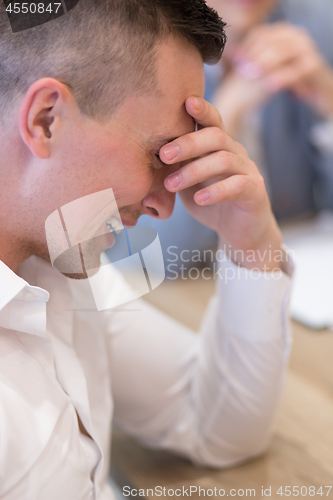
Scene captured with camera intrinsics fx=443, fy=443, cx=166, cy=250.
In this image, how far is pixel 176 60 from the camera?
38 centimetres

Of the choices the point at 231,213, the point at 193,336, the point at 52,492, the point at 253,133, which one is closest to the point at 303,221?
the point at 253,133

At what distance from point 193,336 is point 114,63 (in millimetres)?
484

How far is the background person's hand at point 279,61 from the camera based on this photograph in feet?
2.54

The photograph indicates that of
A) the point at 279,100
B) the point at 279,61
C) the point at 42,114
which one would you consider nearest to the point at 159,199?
the point at 42,114

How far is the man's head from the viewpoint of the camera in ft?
1.13

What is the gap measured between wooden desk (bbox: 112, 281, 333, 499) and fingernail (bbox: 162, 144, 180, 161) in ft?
Result: 1.30

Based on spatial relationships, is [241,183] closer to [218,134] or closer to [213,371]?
[218,134]

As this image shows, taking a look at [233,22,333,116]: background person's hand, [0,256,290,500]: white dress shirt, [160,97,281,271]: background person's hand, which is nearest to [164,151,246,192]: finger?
[160,97,281,271]: background person's hand

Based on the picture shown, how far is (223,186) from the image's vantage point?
1.53 ft

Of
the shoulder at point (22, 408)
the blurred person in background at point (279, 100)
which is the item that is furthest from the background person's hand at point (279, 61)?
the shoulder at point (22, 408)

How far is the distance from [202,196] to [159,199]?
0.05 m

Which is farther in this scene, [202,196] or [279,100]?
[279,100]

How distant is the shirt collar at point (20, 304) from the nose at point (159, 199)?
0.42 ft

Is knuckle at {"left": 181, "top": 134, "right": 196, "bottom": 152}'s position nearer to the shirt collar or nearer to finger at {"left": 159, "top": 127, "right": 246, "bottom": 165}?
finger at {"left": 159, "top": 127, "right": 246, "bottom": 165}
